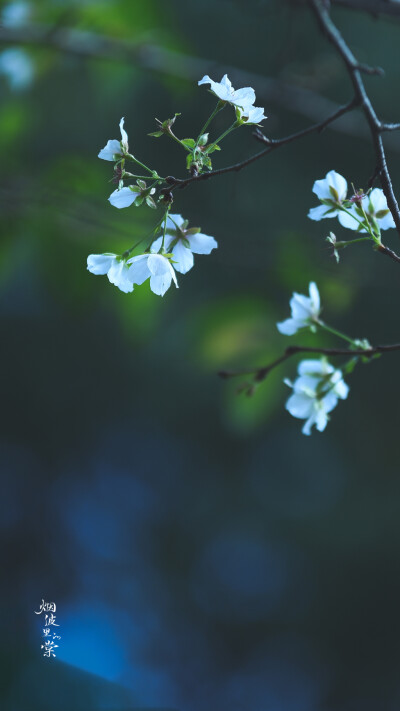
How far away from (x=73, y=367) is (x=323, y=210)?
280 centimetres

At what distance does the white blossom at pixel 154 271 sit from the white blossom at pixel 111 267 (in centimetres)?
2

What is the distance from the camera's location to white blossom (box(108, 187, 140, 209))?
0.47 meters

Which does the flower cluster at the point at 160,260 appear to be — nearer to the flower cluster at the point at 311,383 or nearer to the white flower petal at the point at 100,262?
the white flower petal at the point at 100,262

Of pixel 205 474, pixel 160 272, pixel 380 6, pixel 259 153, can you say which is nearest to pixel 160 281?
pixel 160 272

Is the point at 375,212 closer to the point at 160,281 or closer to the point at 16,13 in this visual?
the point at 160,281

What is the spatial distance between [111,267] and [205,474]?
3075mm

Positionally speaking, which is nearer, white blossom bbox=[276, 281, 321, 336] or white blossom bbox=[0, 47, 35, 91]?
white blossom bbox=[276, 281, 321, 336]

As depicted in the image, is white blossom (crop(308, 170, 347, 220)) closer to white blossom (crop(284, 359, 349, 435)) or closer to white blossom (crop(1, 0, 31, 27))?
white blossom (crop(284, 359, 349, 435))

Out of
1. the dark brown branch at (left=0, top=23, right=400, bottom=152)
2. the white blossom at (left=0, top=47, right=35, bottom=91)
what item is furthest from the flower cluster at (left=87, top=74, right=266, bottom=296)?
the white blossom at (left=0, top=47, right=35, bottom=91)

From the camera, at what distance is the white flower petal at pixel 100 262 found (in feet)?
1.78

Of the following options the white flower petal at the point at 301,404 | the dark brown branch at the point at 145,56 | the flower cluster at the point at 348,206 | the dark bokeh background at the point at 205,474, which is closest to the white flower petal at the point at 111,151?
the flower cluster at the point at 348,206

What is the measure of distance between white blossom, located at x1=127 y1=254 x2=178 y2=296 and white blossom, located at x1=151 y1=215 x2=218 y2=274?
0.13 ft

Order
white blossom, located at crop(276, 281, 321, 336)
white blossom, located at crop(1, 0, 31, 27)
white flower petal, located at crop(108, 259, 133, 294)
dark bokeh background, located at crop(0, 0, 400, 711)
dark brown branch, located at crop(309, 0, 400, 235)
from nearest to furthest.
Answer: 1. dark brown branch, located at crop(309, 0, 400, 235)
2. white flower petal, located at crop(108, 259, 133, 294)
3. white blossom, located at crop(276, 281, 321, 336)
4. white blossom, located at crop(1, 0, 31, 27)
5. dark bokeh background, located at crop(0, 0, 400, 711)

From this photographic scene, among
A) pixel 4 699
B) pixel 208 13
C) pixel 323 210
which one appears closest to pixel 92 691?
pixel 4 699
